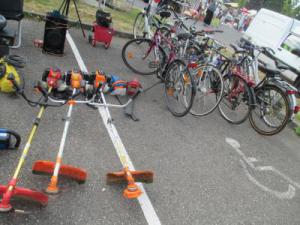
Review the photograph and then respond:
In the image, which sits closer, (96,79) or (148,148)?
(148,148)

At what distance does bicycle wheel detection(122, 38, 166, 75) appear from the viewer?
19.7 ft

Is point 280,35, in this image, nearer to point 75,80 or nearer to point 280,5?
point 75,80

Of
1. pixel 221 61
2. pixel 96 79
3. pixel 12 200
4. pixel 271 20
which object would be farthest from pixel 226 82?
pixel 271 20

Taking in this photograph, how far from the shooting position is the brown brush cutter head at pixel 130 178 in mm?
2851

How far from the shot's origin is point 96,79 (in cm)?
446

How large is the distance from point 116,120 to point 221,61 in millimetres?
2742

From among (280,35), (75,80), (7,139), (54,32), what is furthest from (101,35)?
(280,35)

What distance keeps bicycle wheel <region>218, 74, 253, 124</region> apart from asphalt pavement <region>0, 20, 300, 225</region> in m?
0.21

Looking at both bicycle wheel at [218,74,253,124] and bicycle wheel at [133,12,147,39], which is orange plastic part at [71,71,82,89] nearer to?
bicycle wheel at [218,74,253,124]

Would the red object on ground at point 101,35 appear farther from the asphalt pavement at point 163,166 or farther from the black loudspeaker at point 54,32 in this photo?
the asphalt pavement at point 163,166

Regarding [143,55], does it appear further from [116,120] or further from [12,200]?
[12,200]

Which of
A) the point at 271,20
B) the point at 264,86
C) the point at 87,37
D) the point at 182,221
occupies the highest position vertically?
the point at 271,20

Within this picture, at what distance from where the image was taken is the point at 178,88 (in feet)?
17.1

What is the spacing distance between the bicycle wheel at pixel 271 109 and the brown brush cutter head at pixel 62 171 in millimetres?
3685
